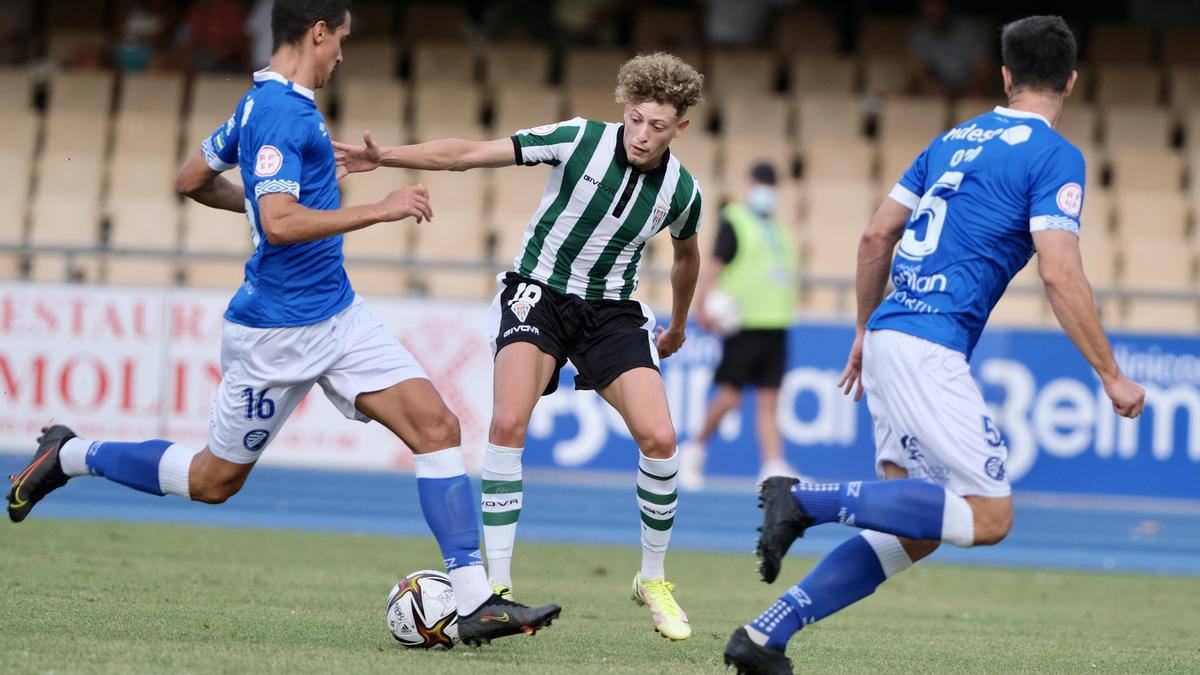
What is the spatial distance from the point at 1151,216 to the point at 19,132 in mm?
9991

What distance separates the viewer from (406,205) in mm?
5273

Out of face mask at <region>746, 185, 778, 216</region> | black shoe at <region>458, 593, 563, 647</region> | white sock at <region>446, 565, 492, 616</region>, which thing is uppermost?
face mask at <region>746, 185, 778, 216</region>

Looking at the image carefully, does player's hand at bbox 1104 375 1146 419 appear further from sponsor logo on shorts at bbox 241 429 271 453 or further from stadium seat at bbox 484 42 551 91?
stadium seat at bbox 484 42 551 91

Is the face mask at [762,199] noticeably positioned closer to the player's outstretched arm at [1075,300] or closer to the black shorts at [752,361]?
the black shorts at [752,361]

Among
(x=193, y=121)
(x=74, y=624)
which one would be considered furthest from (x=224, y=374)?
(x=193, y=121)

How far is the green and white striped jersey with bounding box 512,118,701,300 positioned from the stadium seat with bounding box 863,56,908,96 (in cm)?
930

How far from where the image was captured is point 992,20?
1711 cm

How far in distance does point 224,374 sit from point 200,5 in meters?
10.2

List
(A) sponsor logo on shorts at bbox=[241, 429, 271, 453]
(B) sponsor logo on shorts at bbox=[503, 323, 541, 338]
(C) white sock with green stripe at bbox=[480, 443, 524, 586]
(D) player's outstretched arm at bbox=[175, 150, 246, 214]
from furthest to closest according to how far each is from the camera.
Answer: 1. (B) sponsor logo on shorts at bbox=[503, 323, 541, 338]
2. (C) white sock with green stripe at bbox=[480, 443, 524, 586]
3. (D) player's outstretched arm at bbox=[175, 150, 246, 214]
4. (A) sponsor logo on shorts at bbox=[241, 429, 271, 453]

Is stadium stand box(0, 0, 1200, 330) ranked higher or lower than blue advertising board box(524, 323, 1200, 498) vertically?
higher

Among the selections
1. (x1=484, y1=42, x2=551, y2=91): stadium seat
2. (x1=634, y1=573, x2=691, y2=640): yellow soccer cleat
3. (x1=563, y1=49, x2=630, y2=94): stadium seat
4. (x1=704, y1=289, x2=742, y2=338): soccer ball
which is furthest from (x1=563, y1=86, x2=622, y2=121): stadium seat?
(x1=634, y1=573, x2=691, y2=640): yellow soccer cleat

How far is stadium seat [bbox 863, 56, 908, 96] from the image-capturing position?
603 inches

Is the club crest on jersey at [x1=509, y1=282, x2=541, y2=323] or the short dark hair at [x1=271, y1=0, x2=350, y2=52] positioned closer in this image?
the short dark hair at [x1=271, y1=0, x2=350, y2=52]

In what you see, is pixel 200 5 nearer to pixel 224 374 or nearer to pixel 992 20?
pixel 992 20
